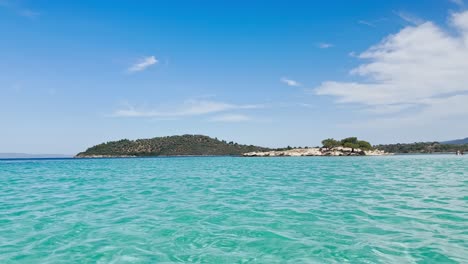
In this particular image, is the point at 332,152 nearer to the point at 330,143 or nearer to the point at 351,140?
the point at 330,143

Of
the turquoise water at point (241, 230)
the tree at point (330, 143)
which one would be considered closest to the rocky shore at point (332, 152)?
the tree at point (330, 143)

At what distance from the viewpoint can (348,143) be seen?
178m

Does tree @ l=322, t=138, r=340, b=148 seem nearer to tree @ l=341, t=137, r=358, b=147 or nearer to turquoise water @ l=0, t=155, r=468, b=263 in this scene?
tree @ l=341, t=137, r=358, b=147

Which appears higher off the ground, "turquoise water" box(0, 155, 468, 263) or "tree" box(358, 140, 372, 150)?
"tree" box(358, 140, 372, 150)

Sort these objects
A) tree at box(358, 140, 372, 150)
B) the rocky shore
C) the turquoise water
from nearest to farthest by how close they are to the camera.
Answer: the turquoise water
the rocky shore
tree at box(358, 140, 372, 150)

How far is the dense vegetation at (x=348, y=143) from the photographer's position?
176938 mm

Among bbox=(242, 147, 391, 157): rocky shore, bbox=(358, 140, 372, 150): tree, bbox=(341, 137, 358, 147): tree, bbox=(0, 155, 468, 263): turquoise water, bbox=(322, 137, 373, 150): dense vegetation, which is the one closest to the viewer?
bbox=(0, 155, 468, 263): turquoise water

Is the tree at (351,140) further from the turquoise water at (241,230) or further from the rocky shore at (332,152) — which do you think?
the turquoise water at (241,230)

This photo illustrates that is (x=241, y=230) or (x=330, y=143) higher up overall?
(x=330, y=143)

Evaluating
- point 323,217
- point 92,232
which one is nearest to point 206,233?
point 92,232

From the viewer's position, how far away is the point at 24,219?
1432 centimetres

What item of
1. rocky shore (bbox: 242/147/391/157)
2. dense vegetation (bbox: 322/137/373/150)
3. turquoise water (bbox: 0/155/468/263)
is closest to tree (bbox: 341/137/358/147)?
dense vegetation (bbox: 322/137/373/150)

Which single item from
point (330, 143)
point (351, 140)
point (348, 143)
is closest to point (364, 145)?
point (351, 140)

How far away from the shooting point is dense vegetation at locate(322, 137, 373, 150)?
6966 inches
